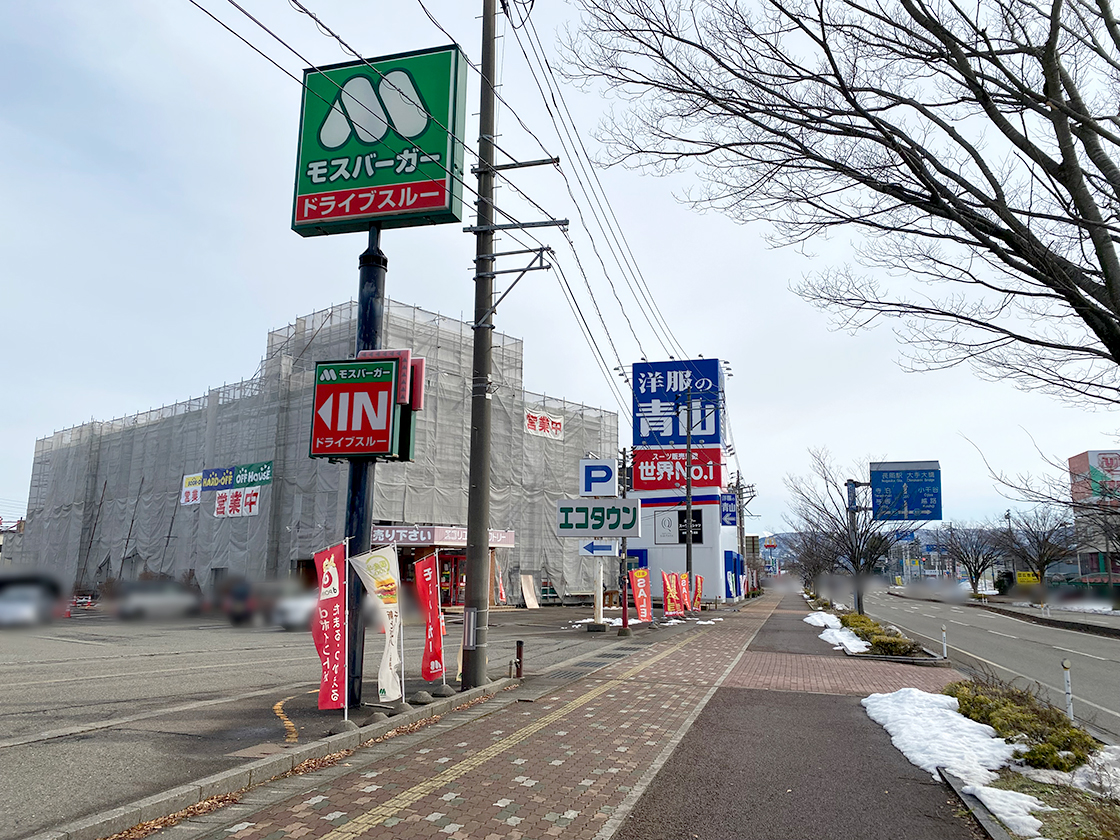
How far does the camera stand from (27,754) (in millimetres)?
6488

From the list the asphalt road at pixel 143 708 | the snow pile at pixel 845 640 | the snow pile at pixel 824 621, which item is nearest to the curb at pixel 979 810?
the asphalt road at pixel 143 708

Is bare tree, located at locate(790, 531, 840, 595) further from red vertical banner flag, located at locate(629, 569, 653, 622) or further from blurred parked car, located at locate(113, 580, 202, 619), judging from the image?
blurred parked car, located at locate(113, 580, 202, 619)

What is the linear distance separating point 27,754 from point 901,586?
111612 millimetres

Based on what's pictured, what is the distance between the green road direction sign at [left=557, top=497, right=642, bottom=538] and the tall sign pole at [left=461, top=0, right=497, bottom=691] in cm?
1137

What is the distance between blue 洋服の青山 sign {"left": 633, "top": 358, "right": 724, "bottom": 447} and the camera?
139 feet

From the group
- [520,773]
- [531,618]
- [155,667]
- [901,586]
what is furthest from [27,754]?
[901,586]

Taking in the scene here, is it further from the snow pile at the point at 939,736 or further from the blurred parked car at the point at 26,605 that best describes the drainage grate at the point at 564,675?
the blurred parked car at the point at 26,605

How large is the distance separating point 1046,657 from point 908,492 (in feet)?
34.7

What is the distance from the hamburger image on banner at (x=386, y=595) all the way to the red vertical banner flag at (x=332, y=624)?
508 mm

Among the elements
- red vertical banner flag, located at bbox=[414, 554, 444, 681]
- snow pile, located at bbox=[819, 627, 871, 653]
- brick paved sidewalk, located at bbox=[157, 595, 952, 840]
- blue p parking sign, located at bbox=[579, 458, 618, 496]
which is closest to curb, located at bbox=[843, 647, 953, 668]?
snow pile, located at bbox=[819, 627, 871, 653]

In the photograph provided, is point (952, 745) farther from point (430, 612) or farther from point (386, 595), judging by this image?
point (430, 612)

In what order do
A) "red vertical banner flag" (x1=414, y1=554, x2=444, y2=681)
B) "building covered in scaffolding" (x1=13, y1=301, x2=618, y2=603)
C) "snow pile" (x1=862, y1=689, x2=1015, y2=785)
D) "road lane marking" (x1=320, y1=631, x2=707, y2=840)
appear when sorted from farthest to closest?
1. "building covered in scaffolding" (x1=13, y1=301, x2=618, y2=603)
2. "red vertical banner flag" (x1=414, y1=554, x2=444, y2=681)
3. "snow pile" (x1=862, y1=689, x2=1015, y2=785)
4. "road lane marking" (x1=320, y1=631, x2=707, y2=840)

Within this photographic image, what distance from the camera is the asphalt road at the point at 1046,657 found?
11.2 metres

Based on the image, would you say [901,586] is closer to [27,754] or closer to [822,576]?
[822,576]
